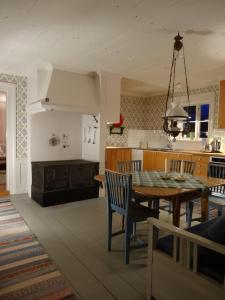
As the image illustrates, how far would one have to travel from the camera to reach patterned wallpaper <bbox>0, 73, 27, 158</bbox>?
466 centimetres

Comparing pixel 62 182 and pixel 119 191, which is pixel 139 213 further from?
pixel 62 182

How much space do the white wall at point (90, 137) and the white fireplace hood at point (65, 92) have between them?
1.28 ft

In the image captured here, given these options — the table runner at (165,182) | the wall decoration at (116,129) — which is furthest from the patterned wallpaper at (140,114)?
the table runner at (165,182)

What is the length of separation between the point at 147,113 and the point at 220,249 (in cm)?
603

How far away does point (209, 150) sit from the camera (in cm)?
527

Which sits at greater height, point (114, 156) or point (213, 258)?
point (114, 156)

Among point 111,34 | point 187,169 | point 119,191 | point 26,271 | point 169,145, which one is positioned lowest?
point 26,271

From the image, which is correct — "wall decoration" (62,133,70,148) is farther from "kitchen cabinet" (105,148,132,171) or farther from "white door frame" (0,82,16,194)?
"kitchen cabinet" (105,148,132,171)

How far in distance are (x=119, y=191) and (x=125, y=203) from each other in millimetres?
134

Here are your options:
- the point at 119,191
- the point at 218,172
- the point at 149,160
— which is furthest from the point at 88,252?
the point at 149,160

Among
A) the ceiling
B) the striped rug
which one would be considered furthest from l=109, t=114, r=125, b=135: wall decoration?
the striped rug

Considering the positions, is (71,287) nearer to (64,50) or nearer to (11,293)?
(11,293)

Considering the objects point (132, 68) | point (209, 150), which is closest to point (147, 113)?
Result: point (209, 150)

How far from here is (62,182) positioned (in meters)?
4.24
